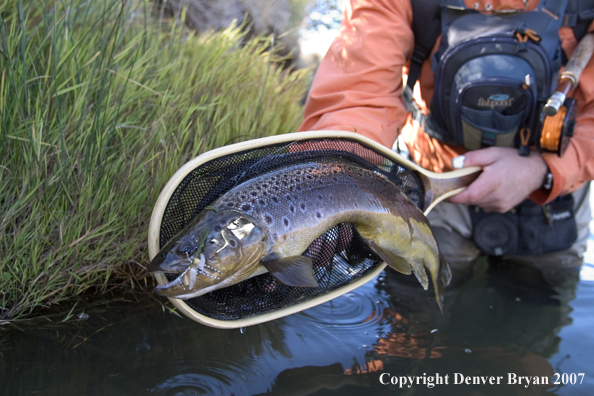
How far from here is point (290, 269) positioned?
4.19 ft

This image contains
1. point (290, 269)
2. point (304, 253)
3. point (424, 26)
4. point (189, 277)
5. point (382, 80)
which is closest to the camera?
point (189, 277)

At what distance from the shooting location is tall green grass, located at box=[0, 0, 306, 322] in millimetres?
1752

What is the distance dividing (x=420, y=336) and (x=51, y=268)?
1586 mm

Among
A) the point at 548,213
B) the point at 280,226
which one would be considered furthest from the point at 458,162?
the point at 280,226

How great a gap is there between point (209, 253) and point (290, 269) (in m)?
0.23

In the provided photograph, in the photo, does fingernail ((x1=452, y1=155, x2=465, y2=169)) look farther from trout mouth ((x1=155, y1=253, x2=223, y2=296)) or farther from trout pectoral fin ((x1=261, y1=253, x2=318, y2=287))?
trout mouth ((x1=155, y1=253, x2=223, y2=296))

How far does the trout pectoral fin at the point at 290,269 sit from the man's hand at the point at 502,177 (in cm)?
119

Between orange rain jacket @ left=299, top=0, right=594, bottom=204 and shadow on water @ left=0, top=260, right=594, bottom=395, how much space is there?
0.78m

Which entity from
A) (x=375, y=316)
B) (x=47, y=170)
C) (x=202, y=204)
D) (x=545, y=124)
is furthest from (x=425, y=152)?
(x=47, y=170)

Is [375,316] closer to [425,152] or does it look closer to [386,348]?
[386,348]

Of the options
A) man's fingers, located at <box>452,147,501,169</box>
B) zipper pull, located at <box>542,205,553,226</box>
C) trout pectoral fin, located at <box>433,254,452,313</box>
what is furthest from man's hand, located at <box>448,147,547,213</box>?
zipper pull, located at <box>542,205,553,226</box>

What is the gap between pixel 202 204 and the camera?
139 cm

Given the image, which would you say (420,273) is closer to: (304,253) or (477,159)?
(304,253)

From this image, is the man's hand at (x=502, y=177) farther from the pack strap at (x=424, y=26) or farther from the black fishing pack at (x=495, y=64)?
the pack strap at (x=424, y=26)
